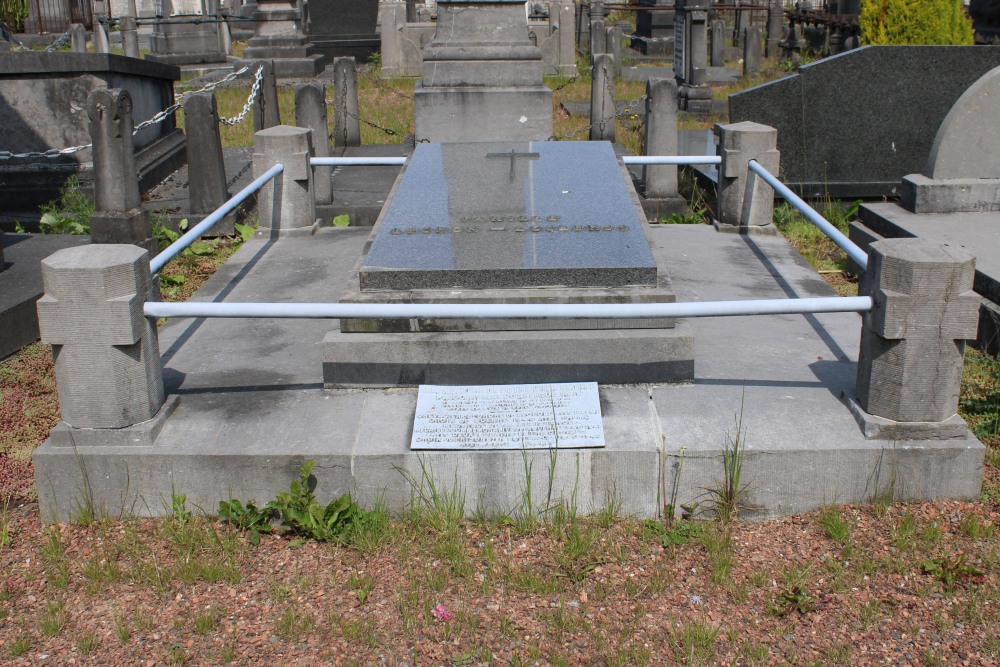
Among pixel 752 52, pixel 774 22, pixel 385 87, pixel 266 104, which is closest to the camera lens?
pixel 266 104

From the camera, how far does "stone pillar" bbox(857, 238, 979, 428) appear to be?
3.59m

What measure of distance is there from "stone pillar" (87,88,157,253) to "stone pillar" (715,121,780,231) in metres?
4.07

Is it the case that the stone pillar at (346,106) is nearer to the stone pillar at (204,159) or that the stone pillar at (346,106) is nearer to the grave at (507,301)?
the stone pillar at (204,159)

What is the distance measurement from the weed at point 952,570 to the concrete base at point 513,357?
1.26 meters

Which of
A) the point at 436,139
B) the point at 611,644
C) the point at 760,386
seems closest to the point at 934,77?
the point at 436,139

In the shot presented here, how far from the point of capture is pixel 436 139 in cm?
822

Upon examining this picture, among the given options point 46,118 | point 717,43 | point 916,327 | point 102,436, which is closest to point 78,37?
point 46,118

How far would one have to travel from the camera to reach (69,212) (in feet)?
28.9

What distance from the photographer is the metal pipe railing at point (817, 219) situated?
4.29 m

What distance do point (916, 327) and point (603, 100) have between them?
296 inches

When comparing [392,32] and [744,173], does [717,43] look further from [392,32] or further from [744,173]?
[744,173]

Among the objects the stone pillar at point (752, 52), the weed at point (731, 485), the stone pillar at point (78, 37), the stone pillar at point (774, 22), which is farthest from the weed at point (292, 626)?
the stone pillar at point (774, 22)

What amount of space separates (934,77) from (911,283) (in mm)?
5835

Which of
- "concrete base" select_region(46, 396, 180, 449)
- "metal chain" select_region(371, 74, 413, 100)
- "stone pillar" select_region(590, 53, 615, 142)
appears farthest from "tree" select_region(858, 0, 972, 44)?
"concrete base" select_region(46, 396, 180, 449)
